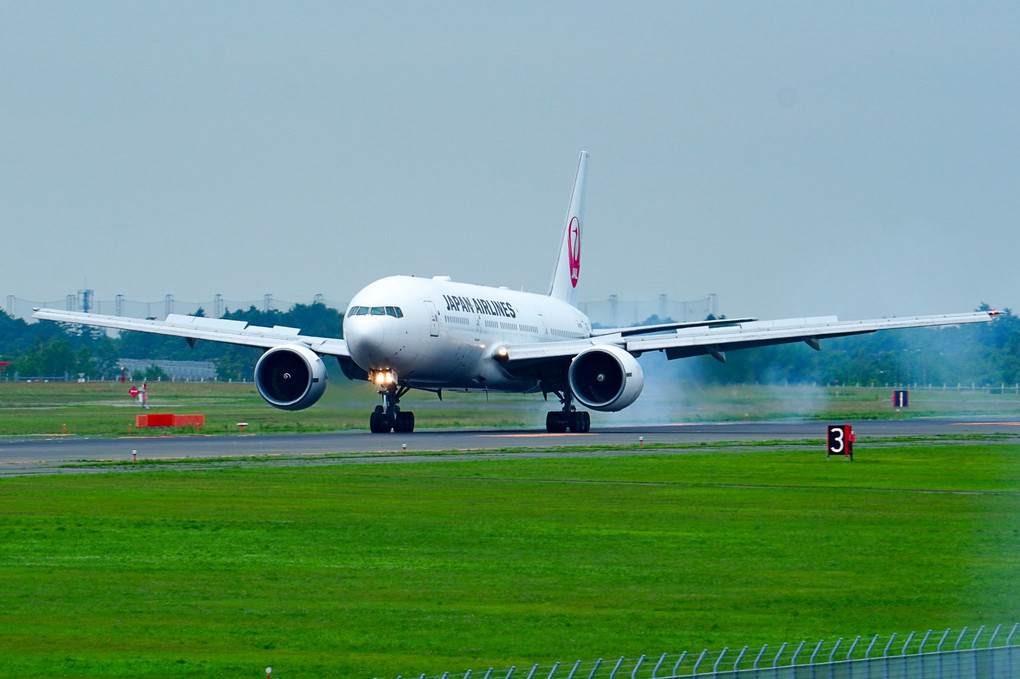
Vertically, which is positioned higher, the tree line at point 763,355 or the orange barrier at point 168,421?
the tree line at point 763,355

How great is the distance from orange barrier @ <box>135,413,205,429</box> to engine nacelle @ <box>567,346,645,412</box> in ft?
48.9

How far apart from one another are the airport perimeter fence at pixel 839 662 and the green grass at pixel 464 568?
551 mm

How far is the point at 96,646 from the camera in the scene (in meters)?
13.8

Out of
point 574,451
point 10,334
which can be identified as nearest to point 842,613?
point 574,451

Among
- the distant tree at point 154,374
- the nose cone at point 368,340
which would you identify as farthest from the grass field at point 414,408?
the distant tree at point 154,374

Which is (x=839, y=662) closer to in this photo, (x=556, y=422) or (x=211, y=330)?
(x=556, y=422)

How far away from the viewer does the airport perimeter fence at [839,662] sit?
381 inches

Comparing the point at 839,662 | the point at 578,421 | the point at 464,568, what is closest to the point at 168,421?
the point at 578,421

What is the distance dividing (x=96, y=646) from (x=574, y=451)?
30.7 m

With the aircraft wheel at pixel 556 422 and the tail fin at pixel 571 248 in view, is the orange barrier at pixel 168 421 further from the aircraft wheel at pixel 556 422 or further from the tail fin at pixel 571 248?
the tail fin at pixel 571 248

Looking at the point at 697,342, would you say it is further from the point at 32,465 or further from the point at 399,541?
the point at 399,541

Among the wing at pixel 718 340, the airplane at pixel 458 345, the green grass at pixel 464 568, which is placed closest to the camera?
the green grass at pixel 464 568

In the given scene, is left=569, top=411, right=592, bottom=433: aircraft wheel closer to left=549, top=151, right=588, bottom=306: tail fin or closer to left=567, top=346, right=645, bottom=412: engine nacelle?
left=567, top=346, right=645, bottom=412: engine nacelle

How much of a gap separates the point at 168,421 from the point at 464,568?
42.8m
